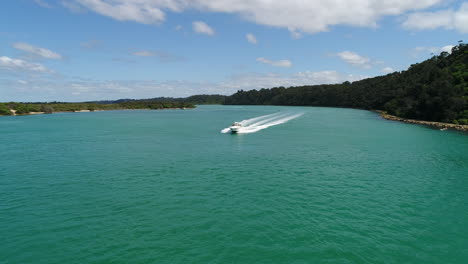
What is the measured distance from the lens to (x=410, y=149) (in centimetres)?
4116

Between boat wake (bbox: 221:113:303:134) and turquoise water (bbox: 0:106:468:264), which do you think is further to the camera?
boat wake (bbox: 221:113:303:134)

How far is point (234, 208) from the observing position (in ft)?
62.9

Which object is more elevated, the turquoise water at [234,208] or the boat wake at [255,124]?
the boat wake at [255,124]

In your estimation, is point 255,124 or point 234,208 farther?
point 255,124

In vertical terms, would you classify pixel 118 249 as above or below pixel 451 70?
below

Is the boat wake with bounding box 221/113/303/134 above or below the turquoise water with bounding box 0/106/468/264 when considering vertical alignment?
above

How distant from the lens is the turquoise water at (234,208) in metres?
14.1

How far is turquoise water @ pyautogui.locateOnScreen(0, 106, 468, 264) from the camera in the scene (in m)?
14.1

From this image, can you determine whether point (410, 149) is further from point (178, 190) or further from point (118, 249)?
point (118, 249)

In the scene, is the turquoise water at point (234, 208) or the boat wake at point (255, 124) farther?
the boat wake at point (255, 124)

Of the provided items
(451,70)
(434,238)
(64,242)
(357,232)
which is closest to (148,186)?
(64,242)

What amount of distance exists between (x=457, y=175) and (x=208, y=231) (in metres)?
26.7

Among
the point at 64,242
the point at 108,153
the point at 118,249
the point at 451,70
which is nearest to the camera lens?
the point at 118,249

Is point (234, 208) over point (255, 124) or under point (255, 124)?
under
